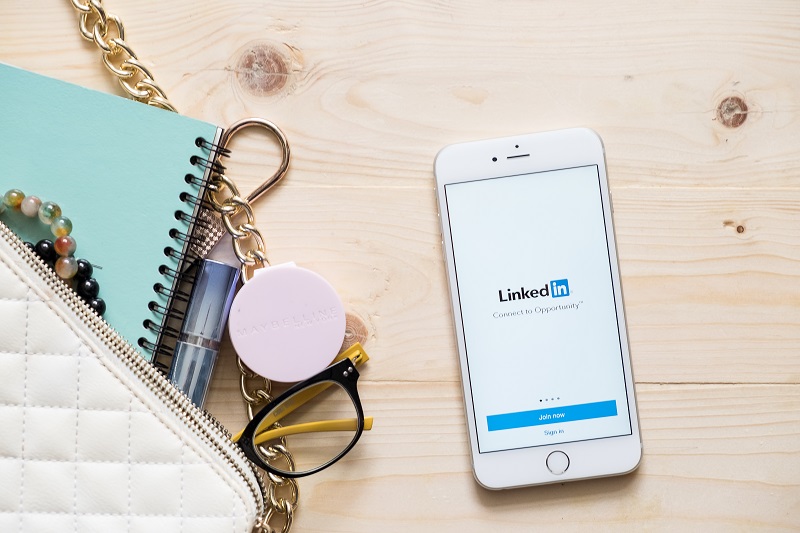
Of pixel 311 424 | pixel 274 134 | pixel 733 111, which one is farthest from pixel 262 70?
pixel 733 111

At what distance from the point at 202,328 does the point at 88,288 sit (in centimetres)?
9

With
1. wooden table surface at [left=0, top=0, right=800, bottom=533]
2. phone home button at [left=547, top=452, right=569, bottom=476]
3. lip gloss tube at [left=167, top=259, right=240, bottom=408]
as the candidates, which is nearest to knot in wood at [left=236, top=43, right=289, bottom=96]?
wooden table surface at [left=0, top=0, right=800, bottom=533]

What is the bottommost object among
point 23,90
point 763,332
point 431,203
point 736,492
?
point 736,492

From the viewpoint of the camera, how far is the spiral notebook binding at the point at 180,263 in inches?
21.1

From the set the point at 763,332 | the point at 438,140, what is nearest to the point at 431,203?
the point at 438,140

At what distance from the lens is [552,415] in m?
0.57

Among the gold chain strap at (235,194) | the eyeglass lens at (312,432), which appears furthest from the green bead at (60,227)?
the eyeglass lens at (312,432)

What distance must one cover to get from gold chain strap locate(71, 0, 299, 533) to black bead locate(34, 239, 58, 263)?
119 millimetres

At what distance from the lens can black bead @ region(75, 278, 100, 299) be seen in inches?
20.4

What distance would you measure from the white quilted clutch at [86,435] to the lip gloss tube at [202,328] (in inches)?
2.1

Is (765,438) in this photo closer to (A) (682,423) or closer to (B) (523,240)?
(A) (682,423)

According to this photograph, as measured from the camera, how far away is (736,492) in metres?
0.58

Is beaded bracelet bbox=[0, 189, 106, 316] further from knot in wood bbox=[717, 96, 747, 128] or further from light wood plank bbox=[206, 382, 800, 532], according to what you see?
knot in wood bbox=[717, 96, 747, 128]

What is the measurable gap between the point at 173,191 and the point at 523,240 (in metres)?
0.28
